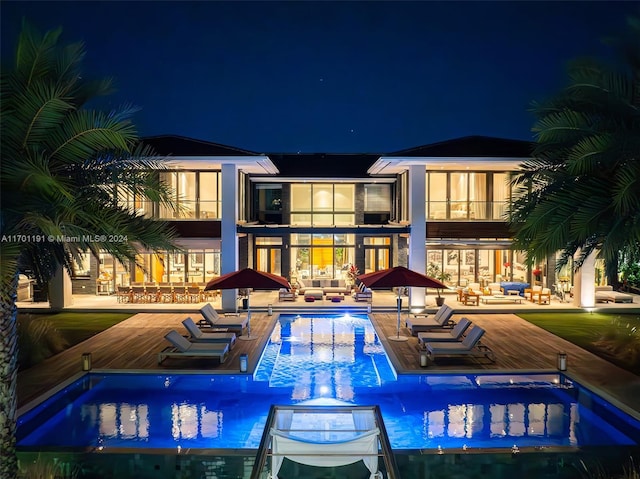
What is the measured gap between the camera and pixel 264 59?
4141cm

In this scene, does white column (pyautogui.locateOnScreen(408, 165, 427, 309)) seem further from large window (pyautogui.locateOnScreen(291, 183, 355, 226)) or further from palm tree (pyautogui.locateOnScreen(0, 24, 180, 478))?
palm tree (pyautogui.locateOnScreen(0, 24, 180, 478))

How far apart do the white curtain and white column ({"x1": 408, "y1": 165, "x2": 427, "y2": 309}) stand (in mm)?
15730

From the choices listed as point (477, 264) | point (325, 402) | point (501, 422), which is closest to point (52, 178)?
point (325, 402)

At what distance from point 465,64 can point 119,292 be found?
29.8 m

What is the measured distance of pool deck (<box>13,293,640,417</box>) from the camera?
1198 centimetres

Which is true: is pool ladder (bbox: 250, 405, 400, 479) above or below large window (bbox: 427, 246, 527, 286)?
below

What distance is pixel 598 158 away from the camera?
9586 millimetres

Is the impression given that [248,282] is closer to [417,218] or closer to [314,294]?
[314,294]

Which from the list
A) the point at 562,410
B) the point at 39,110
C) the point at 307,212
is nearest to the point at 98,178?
the point at 39,110

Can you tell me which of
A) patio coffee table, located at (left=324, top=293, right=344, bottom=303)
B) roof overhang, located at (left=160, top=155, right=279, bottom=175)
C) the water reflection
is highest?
roof overhang, located at (left=160, top=155, right=279, bottom=175)

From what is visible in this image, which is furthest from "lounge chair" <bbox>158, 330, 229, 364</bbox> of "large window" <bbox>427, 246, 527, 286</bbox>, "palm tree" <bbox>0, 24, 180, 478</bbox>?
"large window" <bbox>427, 246, 527, 286</bbox>

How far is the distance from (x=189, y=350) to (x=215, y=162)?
10.3 metres

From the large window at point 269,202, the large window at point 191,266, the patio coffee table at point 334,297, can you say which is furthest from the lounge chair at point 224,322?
the large window at point 269,202

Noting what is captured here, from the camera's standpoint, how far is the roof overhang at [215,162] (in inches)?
839
